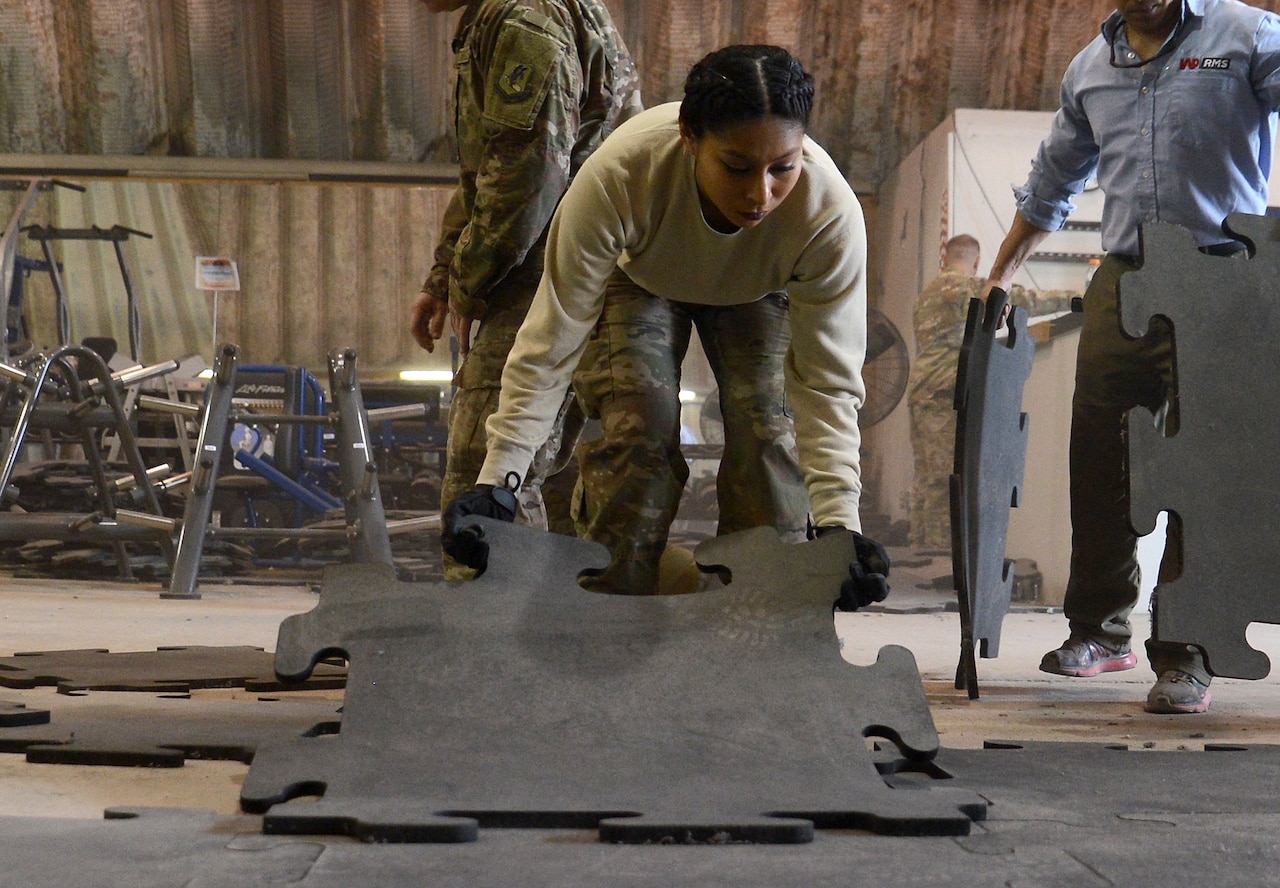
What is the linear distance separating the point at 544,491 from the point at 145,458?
5070 mm

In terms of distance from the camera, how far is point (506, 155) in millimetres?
2436

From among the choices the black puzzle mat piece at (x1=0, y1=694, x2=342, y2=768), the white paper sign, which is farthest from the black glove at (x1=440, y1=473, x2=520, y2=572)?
the white paper sign

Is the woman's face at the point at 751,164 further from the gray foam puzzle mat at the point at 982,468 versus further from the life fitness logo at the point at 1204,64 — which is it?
the life fitness logo at the point at 1204,64

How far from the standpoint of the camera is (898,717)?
1.56m

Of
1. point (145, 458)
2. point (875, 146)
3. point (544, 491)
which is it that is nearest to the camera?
point (544, 491)

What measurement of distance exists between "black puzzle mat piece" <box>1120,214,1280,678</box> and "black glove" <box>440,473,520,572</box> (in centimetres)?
107

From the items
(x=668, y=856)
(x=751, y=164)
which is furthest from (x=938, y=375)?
(x=668, y=856)

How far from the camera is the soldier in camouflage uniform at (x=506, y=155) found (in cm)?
240

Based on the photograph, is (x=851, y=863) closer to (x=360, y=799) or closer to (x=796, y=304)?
(x=360, y=799)

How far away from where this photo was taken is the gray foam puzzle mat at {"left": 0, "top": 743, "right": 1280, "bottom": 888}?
1068 millimetres

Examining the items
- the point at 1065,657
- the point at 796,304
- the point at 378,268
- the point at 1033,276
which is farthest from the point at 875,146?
the point at 796,304

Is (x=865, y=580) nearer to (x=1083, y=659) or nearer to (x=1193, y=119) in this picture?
(x=1083, y=659)

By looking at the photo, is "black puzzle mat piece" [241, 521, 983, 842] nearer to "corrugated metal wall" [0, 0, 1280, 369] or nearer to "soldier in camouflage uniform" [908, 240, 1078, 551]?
"soldier in camouflage uniform" [908, 240, 1078, 551]

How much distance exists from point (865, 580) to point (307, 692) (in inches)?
49.7
